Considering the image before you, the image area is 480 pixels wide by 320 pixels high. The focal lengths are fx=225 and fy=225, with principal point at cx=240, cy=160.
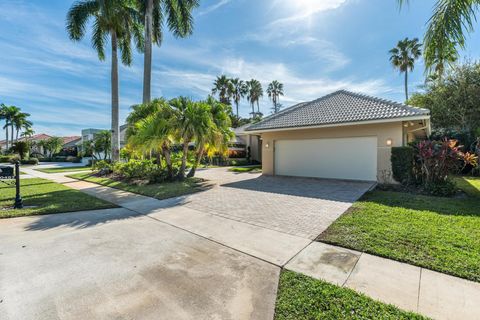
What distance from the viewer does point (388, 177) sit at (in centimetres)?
1037

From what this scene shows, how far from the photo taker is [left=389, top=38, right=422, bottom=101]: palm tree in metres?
27.6

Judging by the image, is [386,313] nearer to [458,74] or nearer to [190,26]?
[190,26]

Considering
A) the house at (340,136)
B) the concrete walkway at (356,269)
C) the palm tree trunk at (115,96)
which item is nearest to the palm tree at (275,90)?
the house at (340,136)

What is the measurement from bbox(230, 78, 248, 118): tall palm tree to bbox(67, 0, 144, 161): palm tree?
85.7 feet

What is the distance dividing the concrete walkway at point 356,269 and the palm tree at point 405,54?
3335 cm

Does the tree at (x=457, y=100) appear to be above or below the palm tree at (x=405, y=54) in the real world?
below

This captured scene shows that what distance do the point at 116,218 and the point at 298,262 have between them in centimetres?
490

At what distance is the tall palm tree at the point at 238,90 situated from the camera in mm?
42338

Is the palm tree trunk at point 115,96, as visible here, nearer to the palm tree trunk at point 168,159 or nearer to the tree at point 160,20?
the tree at point 160,20

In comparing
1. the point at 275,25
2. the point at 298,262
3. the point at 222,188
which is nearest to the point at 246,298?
the point at 298,262

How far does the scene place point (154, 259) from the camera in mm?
3686

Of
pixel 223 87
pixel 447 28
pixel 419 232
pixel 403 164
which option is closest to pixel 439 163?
pixel 403 164

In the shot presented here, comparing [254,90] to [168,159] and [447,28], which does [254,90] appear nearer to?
[168,159]

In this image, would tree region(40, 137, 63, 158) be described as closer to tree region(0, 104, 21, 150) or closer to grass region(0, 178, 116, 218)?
tree region(0, 104, 21, 150)
